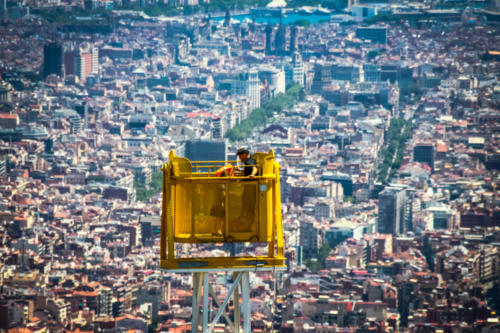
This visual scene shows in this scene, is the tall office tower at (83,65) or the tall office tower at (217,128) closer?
the tall office tower at (217,128)

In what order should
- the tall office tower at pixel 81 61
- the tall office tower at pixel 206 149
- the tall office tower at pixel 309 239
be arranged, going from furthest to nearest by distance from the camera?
the tall office tower at pixel 81 61 → the tall office tower at pixel 206 149 → the tall office tower at pixel 309 239

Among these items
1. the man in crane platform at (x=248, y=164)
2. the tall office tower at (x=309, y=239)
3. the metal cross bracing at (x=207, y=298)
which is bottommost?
the tall office tower at (x=309, y=239)

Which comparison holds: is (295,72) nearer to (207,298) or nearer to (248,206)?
(248,206)

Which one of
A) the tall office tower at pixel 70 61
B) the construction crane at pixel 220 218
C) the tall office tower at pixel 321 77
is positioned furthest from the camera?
the tall office tower at pixel 321 77

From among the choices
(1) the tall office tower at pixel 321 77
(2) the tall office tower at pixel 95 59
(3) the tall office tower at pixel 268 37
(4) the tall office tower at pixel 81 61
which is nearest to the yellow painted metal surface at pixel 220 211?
(1) the tall office tower at pixel 321 77

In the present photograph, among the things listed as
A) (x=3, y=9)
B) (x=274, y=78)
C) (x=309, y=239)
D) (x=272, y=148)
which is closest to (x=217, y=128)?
(x=274, y=78)

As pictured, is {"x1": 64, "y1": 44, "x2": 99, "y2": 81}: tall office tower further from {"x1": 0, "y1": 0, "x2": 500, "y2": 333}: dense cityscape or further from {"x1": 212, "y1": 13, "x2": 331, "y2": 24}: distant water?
{"x1": 212, "y1": 13, "x2": 331, "y2": 24}: distant water

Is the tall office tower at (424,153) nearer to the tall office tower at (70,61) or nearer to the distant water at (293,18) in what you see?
the tall office tower at (70,61)
